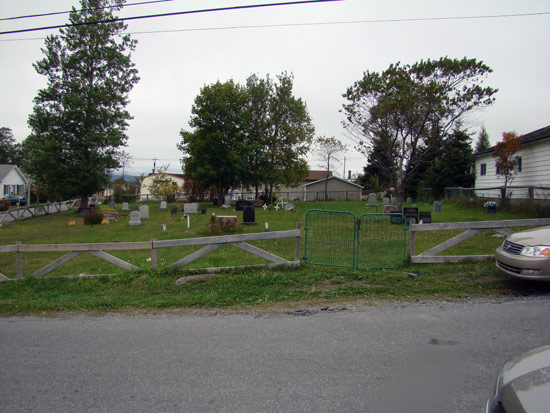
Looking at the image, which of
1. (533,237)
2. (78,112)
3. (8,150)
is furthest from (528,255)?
(8,150)

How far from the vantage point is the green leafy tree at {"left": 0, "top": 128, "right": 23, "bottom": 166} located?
84.9m

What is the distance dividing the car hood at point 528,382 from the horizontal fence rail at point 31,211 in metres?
32.2

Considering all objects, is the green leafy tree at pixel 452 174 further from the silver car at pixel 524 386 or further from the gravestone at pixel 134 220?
the silver car at pixel 524 386

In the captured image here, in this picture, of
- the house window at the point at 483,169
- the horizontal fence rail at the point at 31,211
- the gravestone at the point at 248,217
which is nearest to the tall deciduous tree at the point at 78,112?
the horizontal fence rail at the point at 31,211

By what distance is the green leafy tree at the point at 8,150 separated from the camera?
8488 cm

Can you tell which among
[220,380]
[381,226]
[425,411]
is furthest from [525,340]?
[381,226]

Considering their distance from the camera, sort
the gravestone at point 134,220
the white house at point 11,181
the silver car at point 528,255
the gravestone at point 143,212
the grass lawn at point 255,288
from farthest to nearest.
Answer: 1. the white house at point 11,181
2. the gravestone at point 143,212
3. the gravestone at point 134,220
4. the grass lawn at point 255,288
5. the silver car at point 528,255

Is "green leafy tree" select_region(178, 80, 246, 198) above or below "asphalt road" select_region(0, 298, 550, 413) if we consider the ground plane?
above

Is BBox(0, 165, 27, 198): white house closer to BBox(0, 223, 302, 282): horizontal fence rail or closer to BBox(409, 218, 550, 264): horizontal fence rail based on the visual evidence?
BBox(0, 223, 302, 282): horizontal fence rail

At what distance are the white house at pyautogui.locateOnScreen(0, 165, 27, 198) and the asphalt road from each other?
59.7 metres

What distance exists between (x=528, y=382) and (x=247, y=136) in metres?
40.5

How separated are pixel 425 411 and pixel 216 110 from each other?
126 ft

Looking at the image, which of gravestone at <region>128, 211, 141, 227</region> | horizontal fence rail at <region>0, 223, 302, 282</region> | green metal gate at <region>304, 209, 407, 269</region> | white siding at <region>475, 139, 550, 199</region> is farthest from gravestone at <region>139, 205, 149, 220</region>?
white siding at <region>475, 139, 550, 199</region>

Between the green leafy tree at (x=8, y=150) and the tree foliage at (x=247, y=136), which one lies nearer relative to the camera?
the tree foliage at (x=247, y=136)
